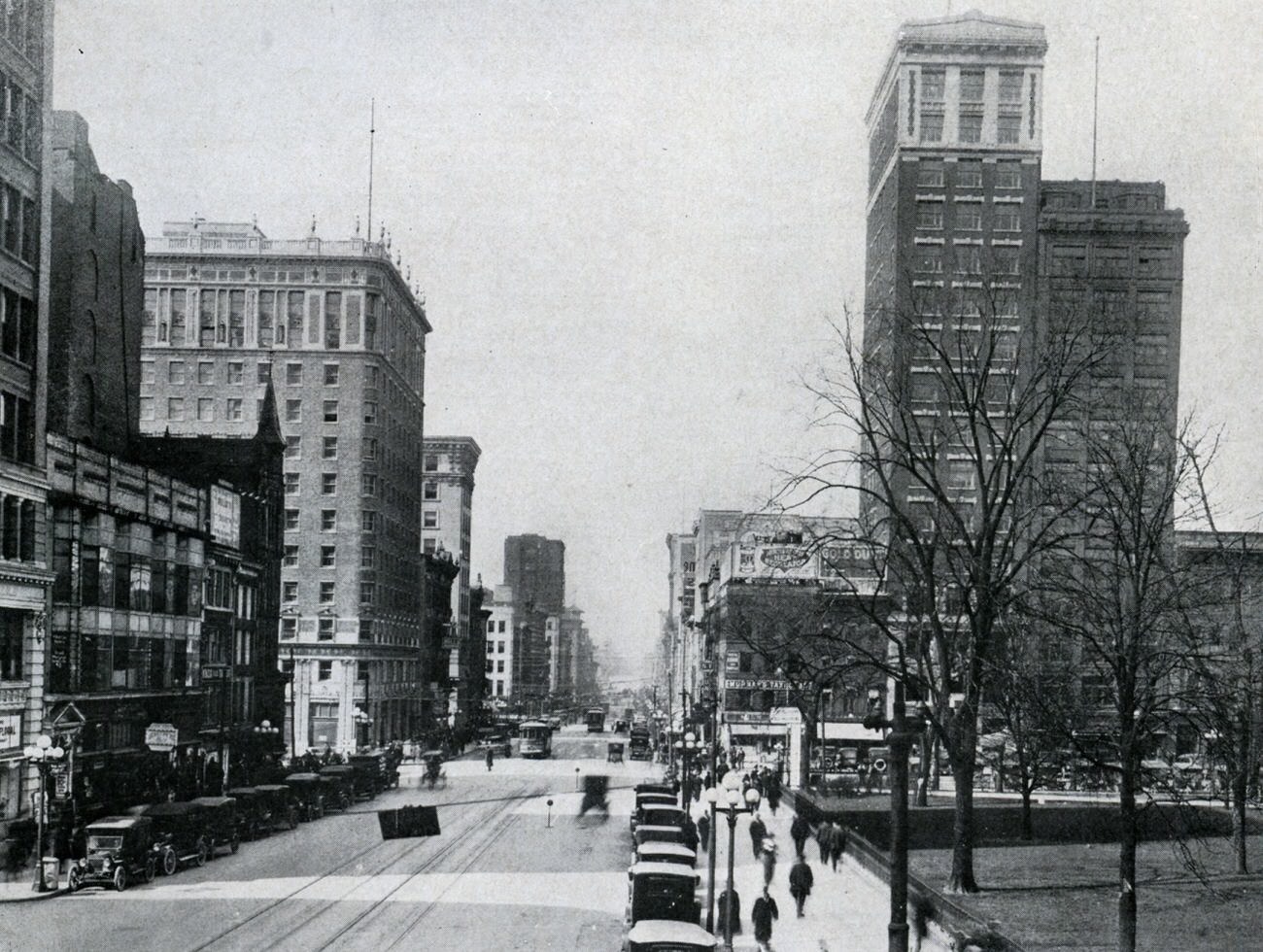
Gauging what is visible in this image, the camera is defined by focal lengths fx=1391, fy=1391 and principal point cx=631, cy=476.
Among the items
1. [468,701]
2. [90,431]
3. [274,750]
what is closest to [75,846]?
[90,431]

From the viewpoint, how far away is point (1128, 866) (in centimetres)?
2350

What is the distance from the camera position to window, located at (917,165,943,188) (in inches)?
3393

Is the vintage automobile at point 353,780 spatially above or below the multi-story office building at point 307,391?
below

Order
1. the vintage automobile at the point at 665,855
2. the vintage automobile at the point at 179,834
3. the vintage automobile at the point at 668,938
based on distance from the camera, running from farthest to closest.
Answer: the vintage automobile at the point at 179,834 → the vintage automobile at the point at 665,855 → the vintage automobile at the point at 668,938

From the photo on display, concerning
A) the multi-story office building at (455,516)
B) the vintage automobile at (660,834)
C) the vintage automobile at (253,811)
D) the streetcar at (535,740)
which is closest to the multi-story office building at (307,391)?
the streetcar at (535,740)

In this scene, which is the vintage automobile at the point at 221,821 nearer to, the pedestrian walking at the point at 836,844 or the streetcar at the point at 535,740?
the pedestrian walking at the point at 836,844

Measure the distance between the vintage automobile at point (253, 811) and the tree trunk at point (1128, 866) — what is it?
94.0 feet

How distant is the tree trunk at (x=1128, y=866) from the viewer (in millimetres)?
22688

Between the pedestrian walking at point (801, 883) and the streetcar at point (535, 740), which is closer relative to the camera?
the pedestrian walking at point (801, 883)

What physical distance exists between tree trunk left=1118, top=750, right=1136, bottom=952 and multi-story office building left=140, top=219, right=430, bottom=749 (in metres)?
77.7

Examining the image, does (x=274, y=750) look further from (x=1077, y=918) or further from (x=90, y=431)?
(x=1077, y=918)

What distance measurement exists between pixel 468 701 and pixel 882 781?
91736 millimetres

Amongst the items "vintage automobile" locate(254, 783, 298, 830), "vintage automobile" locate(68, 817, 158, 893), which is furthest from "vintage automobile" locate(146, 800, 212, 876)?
"vintage automobile" locate(254, 783, 298, 830)

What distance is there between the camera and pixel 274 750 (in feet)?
240
